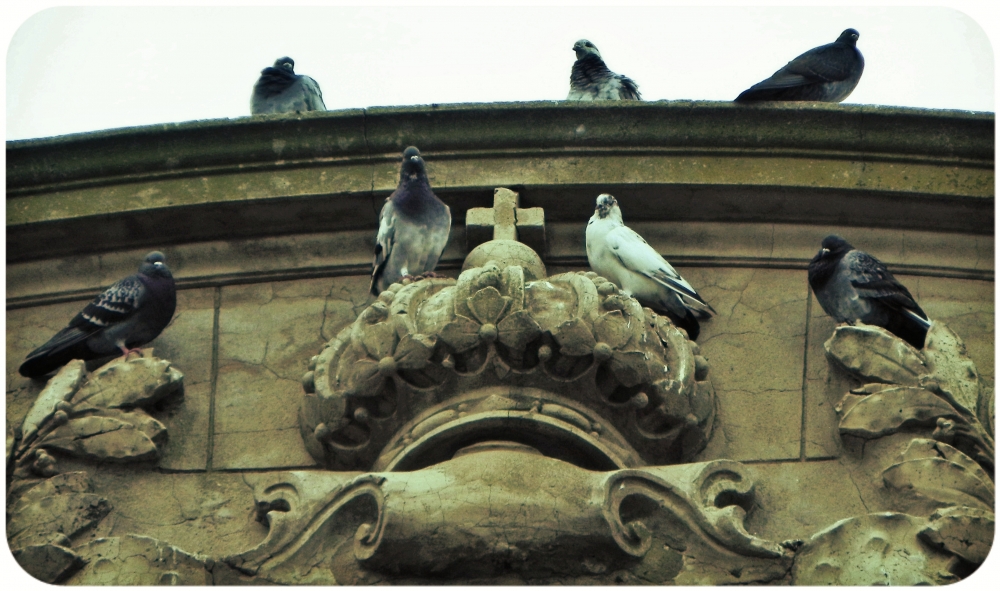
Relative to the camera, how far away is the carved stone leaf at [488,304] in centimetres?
691

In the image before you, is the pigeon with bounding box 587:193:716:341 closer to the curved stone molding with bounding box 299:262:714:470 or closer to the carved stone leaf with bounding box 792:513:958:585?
the curved stone molding with bounding box 299:262:714:470

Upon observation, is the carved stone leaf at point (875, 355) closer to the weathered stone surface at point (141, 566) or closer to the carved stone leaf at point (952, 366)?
the carved stone leaf at point (952, 366)

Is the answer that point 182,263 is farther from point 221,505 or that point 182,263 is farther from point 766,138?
point 766,138

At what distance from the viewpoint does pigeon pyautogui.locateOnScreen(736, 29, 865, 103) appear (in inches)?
333

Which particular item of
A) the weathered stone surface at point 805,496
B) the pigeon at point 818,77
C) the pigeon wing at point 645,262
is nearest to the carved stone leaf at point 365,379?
the pigeon wing at point 645,262

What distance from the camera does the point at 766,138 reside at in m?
8.19

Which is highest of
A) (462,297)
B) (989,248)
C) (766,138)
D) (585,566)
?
(766,138)

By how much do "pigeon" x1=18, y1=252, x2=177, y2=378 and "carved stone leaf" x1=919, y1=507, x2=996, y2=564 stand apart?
302 cm

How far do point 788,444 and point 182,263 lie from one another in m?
2.67

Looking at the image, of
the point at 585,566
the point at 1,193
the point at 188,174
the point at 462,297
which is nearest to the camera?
the point at 585,566

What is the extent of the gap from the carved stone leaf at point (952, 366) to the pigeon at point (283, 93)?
3.96 m

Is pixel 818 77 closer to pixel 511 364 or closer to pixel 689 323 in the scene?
pixel 689 323

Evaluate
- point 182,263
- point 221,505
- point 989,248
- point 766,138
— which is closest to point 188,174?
point 182,263

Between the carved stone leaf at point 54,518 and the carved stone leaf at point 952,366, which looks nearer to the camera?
the carved stone leaf at point 54,518
